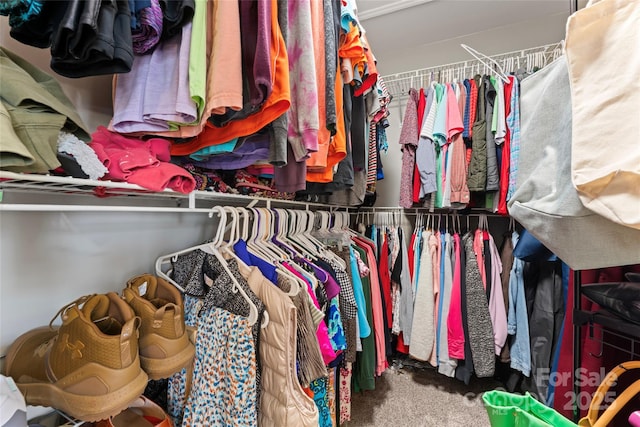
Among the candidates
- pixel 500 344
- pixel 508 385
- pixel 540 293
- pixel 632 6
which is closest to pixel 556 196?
pixel 632 6

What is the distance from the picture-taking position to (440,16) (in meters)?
1.93

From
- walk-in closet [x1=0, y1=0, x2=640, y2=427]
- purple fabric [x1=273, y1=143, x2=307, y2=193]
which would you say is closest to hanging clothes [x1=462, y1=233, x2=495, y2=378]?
walk-in closet [x1=0, y1=0, x2=640, y2=427]

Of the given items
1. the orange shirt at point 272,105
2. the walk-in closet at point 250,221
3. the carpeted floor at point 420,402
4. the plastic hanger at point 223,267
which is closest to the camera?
the walk-in closet at point 250,221

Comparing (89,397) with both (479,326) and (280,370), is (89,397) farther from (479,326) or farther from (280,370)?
(479,326)

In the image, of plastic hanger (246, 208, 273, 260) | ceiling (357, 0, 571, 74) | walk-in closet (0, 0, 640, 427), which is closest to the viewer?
walk-in closet (0, 0, 640, 427)

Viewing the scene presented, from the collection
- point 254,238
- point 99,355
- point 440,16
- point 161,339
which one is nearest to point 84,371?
point 99,355

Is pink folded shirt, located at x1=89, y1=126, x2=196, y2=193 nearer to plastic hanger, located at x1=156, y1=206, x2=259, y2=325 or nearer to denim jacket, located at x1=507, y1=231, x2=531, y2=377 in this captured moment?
plastic hanger, located at x1=156, y1=206, x2=259, y2=325

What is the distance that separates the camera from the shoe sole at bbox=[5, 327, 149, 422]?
0.61 m

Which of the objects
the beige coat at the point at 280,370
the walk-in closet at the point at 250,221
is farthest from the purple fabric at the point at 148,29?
the beige coat at the point at 280,370

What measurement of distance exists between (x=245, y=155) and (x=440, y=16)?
177cm

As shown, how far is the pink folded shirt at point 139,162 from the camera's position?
0.72 meters

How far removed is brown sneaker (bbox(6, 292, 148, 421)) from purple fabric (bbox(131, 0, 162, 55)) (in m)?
0.62

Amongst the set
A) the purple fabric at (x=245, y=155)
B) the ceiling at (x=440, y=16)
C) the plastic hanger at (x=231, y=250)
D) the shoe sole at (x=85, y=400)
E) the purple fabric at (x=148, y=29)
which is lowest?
the shoe sole at (x=85, y=400)

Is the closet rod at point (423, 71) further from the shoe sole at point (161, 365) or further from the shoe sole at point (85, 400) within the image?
the shoe sole at point (85, 400)
